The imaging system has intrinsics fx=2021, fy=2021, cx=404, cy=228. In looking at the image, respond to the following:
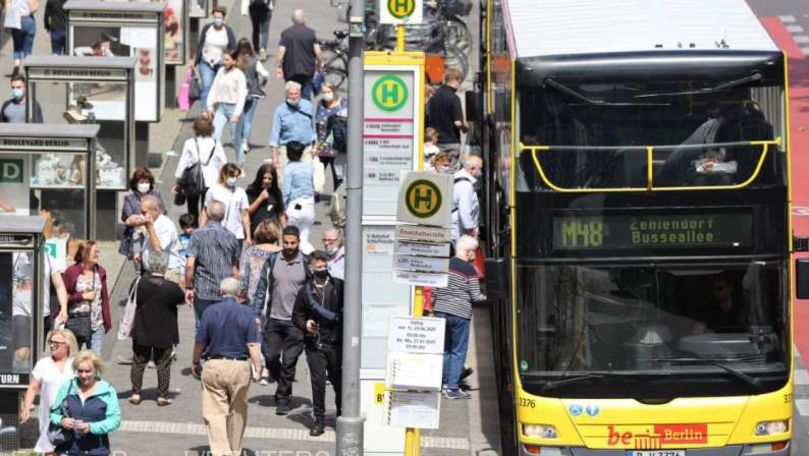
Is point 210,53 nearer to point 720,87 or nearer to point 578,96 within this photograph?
point 578,96

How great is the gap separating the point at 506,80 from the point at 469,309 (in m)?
2.35

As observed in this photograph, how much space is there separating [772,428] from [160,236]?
7.02m

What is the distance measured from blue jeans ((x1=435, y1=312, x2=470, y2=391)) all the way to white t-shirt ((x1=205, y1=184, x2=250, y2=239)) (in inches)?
126

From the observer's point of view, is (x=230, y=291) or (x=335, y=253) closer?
(x=230, y=291)

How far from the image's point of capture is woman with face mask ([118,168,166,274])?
2084cm

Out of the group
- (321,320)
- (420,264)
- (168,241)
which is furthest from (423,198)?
(168,241)

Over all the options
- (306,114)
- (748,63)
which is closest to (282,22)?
(306,114)

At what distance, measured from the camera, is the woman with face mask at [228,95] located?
2667cm

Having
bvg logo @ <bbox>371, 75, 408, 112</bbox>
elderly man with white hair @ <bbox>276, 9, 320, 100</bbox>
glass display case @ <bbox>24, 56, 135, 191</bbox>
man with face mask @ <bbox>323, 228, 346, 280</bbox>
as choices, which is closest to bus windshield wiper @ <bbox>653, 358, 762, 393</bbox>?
bvg logo @ <bbox>371, 75, 408, 112</bbox>

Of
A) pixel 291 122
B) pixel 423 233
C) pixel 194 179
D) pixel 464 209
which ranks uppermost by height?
pixel 291 122

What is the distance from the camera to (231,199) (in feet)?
70.2

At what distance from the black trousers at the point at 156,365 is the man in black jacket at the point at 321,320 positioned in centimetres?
140

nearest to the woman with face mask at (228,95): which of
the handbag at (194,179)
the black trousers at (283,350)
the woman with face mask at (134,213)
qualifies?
the handbag at (194,179)

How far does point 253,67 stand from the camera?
27.9 m
